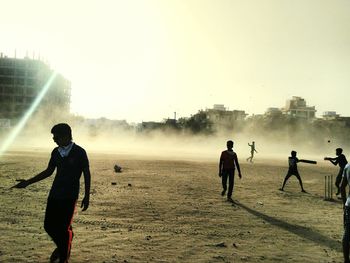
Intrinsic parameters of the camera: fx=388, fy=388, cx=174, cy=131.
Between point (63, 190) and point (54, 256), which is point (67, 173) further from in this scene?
point (54, 256)

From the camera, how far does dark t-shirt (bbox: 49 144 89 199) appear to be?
19.0 ft

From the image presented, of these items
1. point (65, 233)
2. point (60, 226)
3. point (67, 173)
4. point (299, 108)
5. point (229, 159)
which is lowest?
point (65, 233)

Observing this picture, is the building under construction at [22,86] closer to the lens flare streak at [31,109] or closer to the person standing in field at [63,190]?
the lens flare streak at [31,109]

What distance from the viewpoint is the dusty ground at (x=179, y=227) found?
7152mm

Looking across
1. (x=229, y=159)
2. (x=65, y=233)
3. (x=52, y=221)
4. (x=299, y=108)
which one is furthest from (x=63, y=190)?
(x=299, y=108)

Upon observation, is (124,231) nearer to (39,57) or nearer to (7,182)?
(7,182)

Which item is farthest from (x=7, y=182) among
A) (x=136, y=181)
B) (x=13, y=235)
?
(x=13, y=235)

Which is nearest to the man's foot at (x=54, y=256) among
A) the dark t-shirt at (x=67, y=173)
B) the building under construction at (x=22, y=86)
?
the dark t-shirt at (x=67, y=173)

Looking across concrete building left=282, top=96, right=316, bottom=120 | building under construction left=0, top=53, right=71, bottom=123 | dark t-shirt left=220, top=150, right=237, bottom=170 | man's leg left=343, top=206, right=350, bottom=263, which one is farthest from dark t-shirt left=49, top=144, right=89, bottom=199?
concrete building left=282, top=96, right=316, bottom=120

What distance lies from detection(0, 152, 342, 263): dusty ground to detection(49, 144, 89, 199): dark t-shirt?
4.90 feet

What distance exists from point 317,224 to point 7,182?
40.2 ft

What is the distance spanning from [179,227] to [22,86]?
109807 mm

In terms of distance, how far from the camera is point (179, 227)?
30.7 feet

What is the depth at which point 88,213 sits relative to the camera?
1066 centimetres
